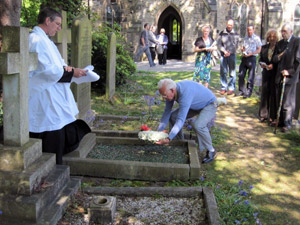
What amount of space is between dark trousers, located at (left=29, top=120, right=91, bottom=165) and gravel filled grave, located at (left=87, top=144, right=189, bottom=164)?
0.45 m

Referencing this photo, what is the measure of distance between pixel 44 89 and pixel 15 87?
82 centimetres

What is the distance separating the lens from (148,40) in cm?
1694

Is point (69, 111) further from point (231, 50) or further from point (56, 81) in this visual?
point (231, 50)

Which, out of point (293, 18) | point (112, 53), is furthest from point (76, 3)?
point (293, 18)

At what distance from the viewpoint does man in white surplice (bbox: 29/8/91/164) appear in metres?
3.85

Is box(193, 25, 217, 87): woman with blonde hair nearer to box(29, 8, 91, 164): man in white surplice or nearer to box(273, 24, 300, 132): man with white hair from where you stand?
box(273, 24, 300, 132): man with white hair

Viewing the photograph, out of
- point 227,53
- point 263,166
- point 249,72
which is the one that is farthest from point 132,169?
point 249,72

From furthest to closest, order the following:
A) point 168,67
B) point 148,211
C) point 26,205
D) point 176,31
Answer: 1. point 176,31
2. point 168,67
3. point 148,211
4. point 26,205

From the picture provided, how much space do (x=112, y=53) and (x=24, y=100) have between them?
5.87 m

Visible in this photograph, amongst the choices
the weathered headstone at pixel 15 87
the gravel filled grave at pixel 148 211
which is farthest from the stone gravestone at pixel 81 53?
the weathered headstone at pixel 15 87

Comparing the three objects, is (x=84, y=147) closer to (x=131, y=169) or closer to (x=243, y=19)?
(x=131, y=169)

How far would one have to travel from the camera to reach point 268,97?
297 inches

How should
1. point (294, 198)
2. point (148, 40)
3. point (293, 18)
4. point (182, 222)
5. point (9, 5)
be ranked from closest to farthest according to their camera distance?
point (182, 222), point (294, 198), point (9, 5), point (148, 40), point (293, 18)

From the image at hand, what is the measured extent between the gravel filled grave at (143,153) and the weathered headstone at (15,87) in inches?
70.6
